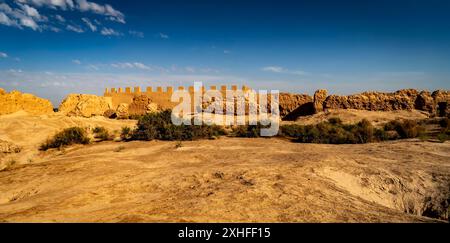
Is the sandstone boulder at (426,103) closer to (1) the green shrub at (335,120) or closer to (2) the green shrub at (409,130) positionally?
(1) the green shrub at (335,120)

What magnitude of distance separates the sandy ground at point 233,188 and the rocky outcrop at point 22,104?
11504mm

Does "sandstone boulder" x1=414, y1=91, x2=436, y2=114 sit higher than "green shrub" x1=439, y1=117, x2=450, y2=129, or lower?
higher

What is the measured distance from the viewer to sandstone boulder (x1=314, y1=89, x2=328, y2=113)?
1733cm

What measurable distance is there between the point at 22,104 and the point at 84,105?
412 cm

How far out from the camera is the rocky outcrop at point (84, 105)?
2030cm

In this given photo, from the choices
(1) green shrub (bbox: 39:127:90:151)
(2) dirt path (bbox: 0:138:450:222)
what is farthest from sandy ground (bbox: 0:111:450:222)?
(1) green shrub (bbox: 39:127:90:151)

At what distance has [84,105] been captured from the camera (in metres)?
20.5

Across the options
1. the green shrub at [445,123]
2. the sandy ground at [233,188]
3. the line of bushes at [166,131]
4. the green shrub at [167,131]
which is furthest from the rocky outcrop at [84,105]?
the green shrub at [445,123]

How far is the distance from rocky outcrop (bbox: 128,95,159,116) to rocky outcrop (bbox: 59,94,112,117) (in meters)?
2.43

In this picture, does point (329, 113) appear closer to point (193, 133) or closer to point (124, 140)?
point (193, 133)

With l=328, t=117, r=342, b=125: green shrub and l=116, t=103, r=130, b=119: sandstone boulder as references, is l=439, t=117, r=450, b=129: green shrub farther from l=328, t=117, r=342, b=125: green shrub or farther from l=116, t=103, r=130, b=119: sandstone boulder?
l=116, t=103, r=130, b=119: sandstone boulder

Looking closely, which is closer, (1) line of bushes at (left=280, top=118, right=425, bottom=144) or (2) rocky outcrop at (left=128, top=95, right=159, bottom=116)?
(1) line of bushes at (left=280, top=118, right=425, bottom=144)
